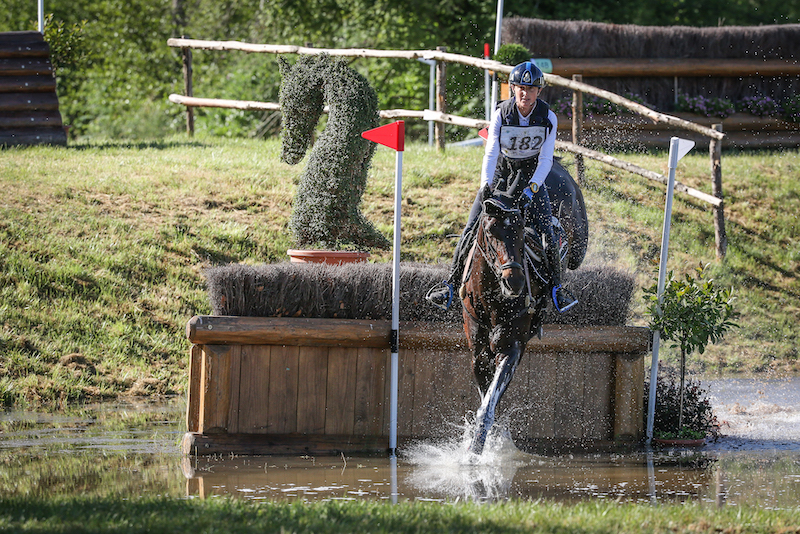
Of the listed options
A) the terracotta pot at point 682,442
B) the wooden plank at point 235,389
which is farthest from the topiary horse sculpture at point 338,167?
the terracotta pot at point 682,442

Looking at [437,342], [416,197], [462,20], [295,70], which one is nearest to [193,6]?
[462,20]

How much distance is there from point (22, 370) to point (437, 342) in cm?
450

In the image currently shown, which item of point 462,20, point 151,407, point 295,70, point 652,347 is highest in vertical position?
point 462,20

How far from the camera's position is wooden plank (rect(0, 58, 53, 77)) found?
15.9m

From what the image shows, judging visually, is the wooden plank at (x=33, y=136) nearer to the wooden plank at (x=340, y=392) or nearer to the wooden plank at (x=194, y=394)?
the wooden plank at (x=194, y=394)

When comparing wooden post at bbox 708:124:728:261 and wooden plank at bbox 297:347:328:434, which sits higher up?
wooden post at bbox 708:124:728:261

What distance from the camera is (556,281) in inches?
266

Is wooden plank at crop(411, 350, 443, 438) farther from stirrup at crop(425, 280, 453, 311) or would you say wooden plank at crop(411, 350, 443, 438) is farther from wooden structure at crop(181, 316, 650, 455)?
stirrup at crop(425, 280, 453, 311)

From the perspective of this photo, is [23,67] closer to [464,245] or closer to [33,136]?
[33,136]

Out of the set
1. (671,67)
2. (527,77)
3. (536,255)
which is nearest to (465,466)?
(536,255)

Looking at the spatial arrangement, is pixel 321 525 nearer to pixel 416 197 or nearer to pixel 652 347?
pixel 652 347

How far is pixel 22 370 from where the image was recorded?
31.1 ft

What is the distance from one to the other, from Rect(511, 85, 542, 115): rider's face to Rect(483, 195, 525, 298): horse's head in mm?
725

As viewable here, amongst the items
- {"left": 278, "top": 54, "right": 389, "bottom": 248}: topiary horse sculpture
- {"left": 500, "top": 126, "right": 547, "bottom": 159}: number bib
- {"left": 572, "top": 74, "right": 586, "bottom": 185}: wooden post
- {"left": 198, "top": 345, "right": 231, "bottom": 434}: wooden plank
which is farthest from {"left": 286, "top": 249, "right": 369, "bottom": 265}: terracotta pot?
{"left": 572, "top": 74, "right": 586, "bottom": 185}: wooden post
